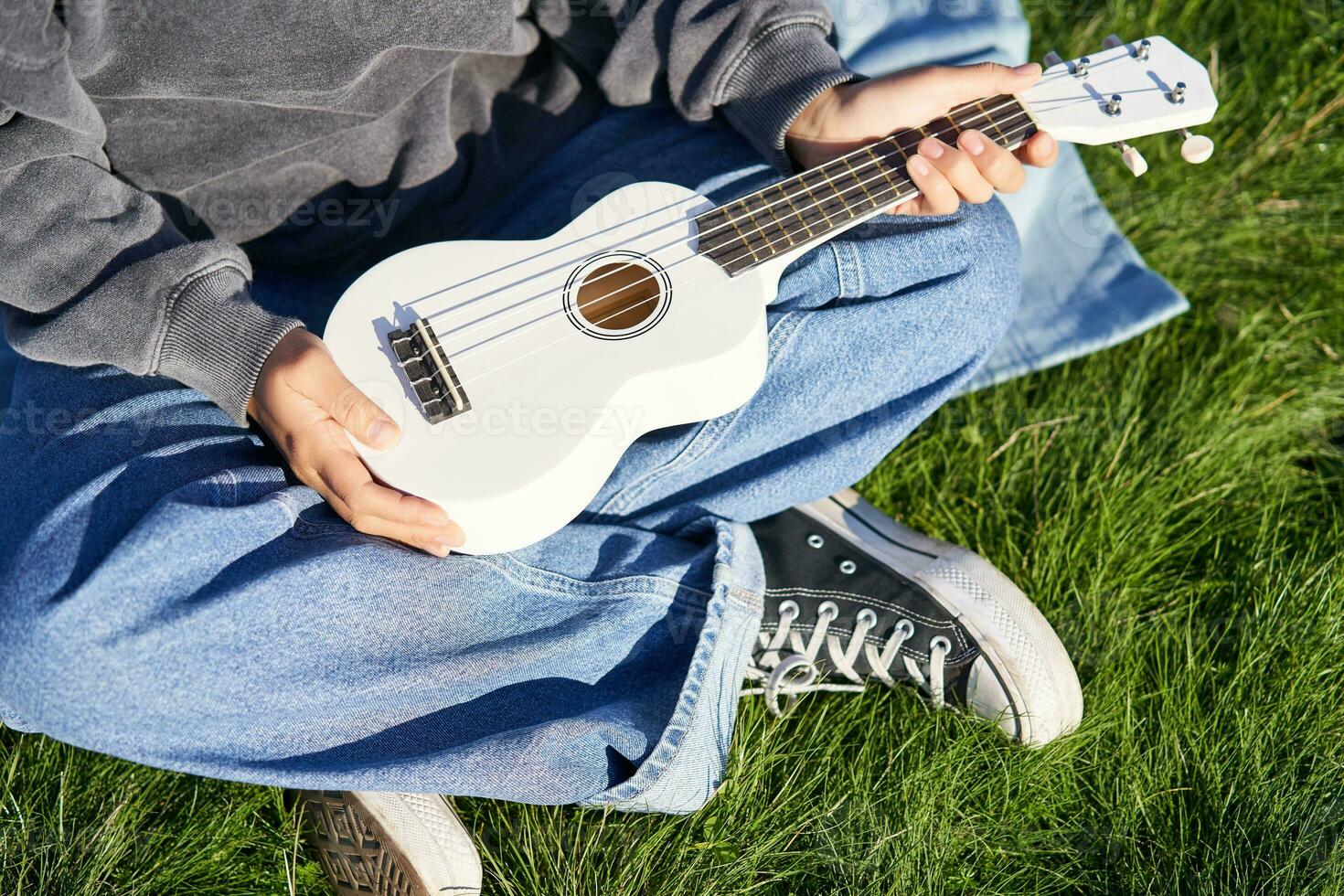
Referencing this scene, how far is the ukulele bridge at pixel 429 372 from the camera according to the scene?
1.52 metres

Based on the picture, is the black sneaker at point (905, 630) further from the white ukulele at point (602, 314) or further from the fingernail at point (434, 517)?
the fingernail at point (434, 517)

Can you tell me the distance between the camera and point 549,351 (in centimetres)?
159

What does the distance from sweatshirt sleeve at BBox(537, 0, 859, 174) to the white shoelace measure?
828 millimetres

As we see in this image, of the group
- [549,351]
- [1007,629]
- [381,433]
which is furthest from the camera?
[1007,629]

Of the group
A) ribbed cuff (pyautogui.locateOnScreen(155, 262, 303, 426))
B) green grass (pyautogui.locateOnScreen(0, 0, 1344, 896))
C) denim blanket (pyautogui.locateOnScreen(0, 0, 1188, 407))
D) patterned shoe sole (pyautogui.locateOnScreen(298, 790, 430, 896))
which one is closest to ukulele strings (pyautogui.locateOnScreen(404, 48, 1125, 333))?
ribbed cuff (pyautogui.locateOnScreen(155, 262, 303, 426))

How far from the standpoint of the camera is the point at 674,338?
5.25 ft

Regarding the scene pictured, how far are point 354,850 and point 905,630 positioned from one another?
1.00 meters

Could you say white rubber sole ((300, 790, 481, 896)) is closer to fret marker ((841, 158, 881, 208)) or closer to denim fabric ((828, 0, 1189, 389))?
fret marker ((841, 158, 881, 208))

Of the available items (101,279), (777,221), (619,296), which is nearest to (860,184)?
(777,221)

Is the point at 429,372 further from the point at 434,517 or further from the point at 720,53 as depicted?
the point at 720,53

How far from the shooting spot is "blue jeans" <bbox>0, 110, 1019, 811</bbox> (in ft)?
4.43

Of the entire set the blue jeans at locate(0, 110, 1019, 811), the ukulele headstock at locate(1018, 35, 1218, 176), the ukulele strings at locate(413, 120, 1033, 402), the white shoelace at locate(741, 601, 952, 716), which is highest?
the ukulele headstock at locate(1018, 35, 1218, 176)

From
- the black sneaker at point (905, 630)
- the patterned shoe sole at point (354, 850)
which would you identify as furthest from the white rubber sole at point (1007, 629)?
the patterned shoe sole at point (354, 850)

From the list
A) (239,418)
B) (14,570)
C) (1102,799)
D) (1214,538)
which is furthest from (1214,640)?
(14,570)
